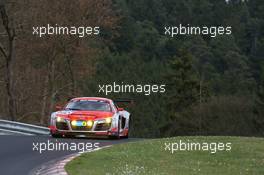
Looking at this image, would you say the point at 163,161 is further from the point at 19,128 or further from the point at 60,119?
the point at 19,128

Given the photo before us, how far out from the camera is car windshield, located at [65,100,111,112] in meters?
18.2

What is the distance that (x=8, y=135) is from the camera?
1881 centimetres

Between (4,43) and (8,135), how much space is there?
76.3ft

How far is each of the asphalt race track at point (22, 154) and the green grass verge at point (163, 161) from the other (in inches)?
29.4

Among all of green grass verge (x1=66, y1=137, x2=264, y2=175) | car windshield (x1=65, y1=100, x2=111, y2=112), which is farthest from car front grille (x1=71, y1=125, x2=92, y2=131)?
green grass verge (x1=66, y1=137, x2=264, y2=175)

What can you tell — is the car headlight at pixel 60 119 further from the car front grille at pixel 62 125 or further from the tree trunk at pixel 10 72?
the tree trunk at pixel 10 72

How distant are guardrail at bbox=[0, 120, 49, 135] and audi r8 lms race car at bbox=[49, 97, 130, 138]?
6.45 ft

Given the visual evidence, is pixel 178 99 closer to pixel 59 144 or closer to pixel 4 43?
pixel 4 43

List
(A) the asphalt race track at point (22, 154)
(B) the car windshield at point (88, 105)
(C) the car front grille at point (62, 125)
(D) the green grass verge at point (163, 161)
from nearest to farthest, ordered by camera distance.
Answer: (D) the green grass verge at point (163, 161) → (A) the asphalt race track at point (22, 154) → (C) the car front grille at point (62, 125) → (B) the car windshield at point (88, 105)

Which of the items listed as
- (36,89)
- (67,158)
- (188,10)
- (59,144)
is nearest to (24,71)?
(36,89)

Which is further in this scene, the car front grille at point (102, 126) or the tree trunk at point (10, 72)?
the tree trunk at point (10, 72)

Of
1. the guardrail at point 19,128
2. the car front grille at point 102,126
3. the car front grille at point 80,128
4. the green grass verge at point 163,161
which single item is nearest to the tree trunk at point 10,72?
the guardrail at point 19,128

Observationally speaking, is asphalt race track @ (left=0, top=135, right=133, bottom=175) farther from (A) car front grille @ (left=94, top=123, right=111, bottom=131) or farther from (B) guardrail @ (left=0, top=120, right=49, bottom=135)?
(B) guardrail @ (left=0, top=120, right=49, bottom=135)

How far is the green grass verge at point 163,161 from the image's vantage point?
37.4 feet
